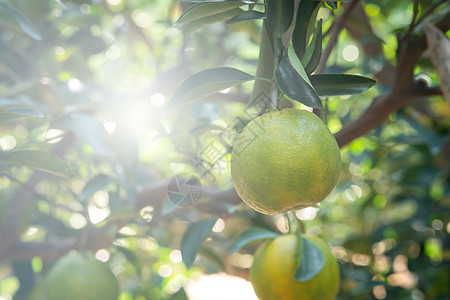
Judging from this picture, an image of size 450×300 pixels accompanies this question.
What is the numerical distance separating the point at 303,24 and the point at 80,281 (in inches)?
29.8

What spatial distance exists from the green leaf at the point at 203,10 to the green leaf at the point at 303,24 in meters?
0.09

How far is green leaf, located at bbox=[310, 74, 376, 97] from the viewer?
0.61 m

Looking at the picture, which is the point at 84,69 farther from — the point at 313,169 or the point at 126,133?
the point at 313,169

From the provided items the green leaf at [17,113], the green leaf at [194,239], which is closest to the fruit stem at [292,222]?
the green leaf at [194,239]

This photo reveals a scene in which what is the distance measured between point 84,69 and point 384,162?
1.35m

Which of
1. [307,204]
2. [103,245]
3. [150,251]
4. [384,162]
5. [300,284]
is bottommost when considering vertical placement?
[150,251]

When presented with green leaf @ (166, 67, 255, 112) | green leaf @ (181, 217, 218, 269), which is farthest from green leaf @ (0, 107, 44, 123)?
green leaf @ (181, 217, 218, 269)

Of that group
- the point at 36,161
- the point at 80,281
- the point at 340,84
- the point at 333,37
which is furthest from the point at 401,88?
the point at 80,281

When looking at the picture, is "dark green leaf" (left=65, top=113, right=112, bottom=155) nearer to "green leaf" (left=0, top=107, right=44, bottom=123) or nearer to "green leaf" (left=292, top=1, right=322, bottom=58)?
"green leaf" (left=0, top=107, right=44, bottom=123)

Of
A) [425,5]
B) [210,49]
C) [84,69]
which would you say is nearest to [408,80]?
[425,5]

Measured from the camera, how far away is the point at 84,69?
169 cm

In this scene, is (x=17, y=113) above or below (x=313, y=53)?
below

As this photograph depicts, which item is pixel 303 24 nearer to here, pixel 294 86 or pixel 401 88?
pixel 294 86

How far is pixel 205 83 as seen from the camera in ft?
1.88
